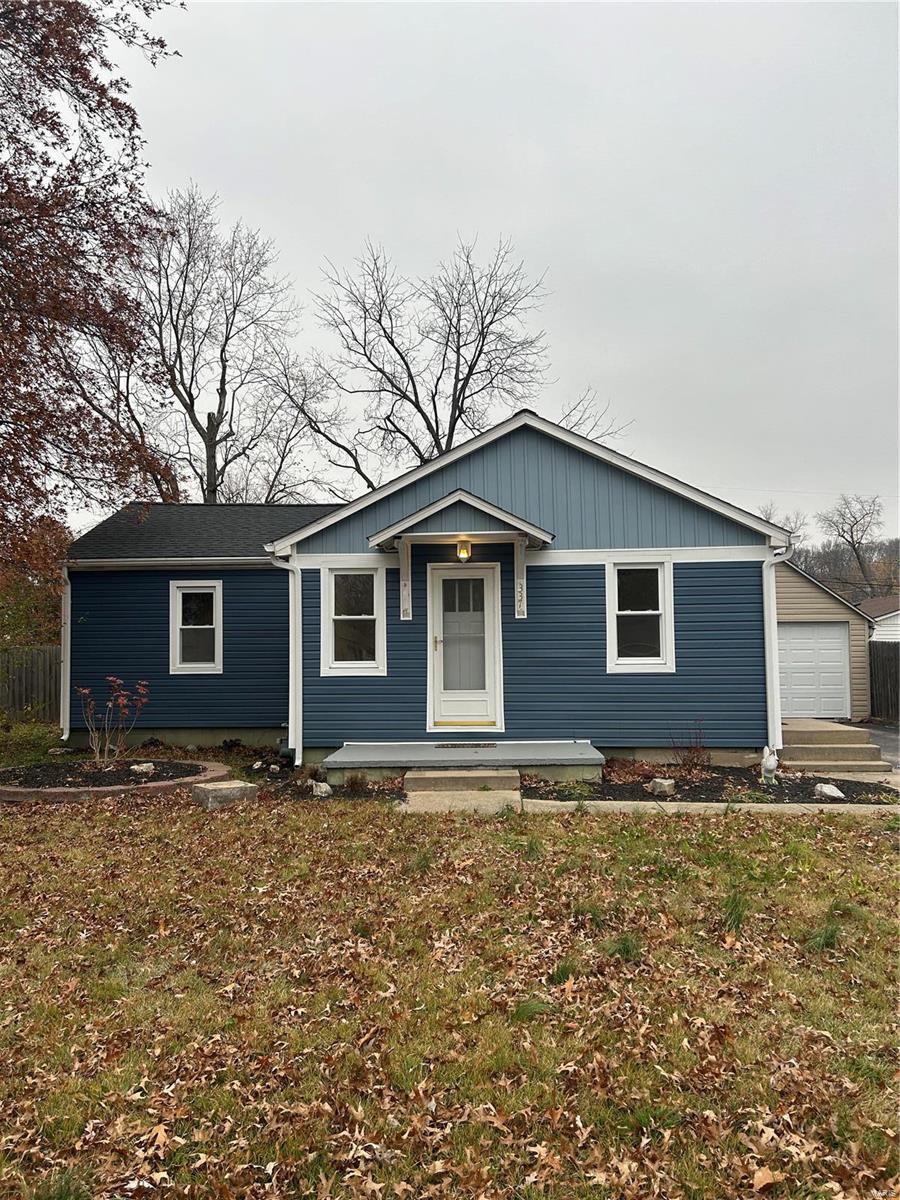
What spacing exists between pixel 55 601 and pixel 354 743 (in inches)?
279

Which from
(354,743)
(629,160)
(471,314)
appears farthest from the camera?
(471,314)

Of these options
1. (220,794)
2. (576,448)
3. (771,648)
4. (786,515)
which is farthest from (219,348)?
(786,515)

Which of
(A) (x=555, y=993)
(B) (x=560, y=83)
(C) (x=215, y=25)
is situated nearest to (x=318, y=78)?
(C) (x=215, y=25)

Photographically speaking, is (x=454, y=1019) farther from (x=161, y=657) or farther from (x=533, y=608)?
(x=161, y=657)

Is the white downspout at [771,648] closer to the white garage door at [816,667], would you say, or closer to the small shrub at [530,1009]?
the small shrub at [530,1009]

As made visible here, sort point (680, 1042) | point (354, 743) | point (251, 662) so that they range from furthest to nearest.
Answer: point (251, 662), point (354, 743), point (680, 1042)

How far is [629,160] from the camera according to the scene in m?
13.6

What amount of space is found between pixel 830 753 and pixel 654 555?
369cm

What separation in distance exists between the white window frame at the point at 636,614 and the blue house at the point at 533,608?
0.02m

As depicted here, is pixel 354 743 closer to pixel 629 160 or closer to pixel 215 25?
pixel 215 25

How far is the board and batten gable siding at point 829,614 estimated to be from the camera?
16609 millimetres

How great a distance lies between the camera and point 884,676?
16.2 m

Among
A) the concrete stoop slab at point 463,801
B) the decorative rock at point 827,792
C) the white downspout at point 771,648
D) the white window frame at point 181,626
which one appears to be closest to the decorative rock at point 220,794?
the concrete stoop slab at point 463,801

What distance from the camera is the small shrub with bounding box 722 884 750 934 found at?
171 inches
